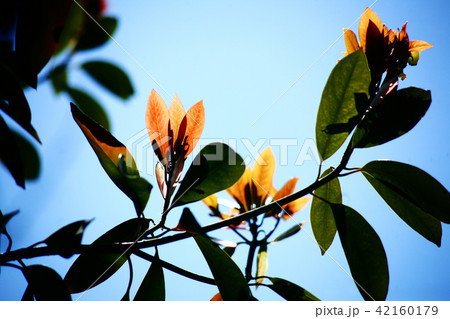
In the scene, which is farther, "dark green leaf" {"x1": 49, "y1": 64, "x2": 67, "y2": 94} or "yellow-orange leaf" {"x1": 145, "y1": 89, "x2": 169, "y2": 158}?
"yellow-orange leaf" {"x1": 145, "y1": 89, "x2": 169, "y2": 158}

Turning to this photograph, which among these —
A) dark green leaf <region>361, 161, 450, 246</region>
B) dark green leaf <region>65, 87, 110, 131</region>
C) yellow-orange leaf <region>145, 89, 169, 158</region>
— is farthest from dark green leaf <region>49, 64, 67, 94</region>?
dark green leaf <region>361, 161, 450, 246</region>

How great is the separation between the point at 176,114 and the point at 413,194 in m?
0.49

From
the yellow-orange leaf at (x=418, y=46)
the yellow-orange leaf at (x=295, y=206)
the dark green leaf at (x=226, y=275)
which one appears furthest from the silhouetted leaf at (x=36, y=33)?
the yellow-orange leaf at (x=295, y=206)

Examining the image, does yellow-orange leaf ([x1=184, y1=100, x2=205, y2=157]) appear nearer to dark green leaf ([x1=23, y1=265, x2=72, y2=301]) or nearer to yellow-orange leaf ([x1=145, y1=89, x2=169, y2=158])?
yellow-orange leaf ([x1=145, y1=89, x2=169, y2=158])

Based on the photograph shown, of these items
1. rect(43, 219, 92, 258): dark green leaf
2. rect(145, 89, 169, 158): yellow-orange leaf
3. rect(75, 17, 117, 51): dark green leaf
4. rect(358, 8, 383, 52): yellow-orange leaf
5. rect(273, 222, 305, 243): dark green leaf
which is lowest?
rect(43, 219, 92, 258): dark green leaf

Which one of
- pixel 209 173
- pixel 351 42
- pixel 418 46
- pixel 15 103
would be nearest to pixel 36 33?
pixel 15 103

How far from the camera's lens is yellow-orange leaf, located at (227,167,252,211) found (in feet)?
2.84

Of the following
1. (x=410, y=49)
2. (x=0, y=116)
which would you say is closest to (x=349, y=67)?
(x=410, y=49)

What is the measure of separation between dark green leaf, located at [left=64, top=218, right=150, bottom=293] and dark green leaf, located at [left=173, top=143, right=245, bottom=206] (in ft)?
0.28

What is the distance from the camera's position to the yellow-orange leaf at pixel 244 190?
867 mm

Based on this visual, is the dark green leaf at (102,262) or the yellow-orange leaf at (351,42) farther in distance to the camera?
the yellow-orange leaf at (351,42)

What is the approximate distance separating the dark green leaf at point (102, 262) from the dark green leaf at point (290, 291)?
302 mm

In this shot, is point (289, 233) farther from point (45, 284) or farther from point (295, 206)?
point (45, 284)

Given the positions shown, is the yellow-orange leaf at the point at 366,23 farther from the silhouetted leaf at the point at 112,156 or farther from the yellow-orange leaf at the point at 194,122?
the silhouetted leaf at the point at 112,156
